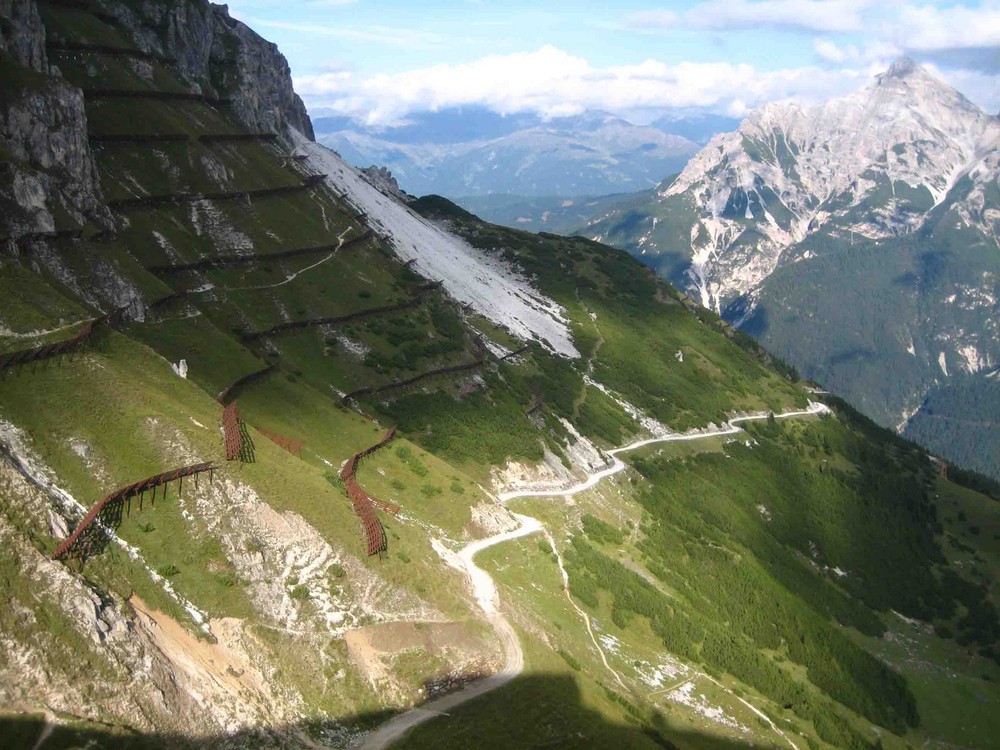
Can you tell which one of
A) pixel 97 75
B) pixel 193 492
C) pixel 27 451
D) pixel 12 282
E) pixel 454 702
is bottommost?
pixel 454 702

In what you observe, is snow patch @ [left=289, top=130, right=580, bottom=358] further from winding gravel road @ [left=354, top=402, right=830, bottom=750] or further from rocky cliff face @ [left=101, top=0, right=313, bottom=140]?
winding gravel road @ [left=354, top=402, right=830, bottom=750]

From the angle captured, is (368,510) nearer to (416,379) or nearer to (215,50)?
(416,379)

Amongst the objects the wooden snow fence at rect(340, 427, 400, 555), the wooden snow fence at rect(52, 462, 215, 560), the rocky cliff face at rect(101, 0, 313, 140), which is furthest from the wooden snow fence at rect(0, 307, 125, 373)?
the rocky cliff face at rect(101, 0, 313, 140)

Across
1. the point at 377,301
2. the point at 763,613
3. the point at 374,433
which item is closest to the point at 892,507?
the point at 763,613

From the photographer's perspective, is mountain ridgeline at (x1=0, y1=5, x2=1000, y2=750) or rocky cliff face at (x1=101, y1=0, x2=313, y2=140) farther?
rocky cliff face at (x1=101, y1=0, x2=313, y2=140)

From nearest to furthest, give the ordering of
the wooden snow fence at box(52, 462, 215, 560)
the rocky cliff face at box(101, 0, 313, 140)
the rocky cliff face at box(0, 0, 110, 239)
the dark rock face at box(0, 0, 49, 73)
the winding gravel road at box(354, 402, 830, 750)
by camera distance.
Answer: the wooden snow fence at box(52, 462, 215, 560) < the winding gravel road at box(354, 402, 830, 750) < the rocky cliff face at box(0, 0, 110, 239) < the dark rock face at box(0, 0, 49, 73) < the rocky cliff face at box(101, 0, 313, 140)

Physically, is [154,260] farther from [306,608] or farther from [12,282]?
[306,608]
